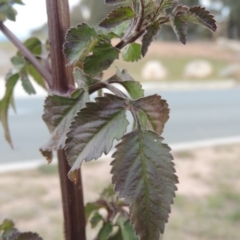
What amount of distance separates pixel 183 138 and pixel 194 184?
3.87 feet

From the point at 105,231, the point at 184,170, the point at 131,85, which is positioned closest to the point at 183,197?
the point at 184,170

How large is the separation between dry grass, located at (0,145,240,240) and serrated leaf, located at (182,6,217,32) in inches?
69.8

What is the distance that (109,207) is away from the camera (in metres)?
0.45

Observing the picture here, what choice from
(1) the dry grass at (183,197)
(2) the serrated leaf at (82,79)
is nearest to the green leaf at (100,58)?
(2) the serrated leaf at (82,79)

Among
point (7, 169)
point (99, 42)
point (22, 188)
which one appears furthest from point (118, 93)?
point (7, 169)

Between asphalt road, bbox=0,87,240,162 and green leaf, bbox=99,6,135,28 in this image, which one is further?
asphalt road, bbox=0,87,240,162

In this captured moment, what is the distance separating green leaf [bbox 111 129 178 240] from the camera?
26 centimetres

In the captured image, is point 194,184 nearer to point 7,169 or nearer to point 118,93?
point 7,169

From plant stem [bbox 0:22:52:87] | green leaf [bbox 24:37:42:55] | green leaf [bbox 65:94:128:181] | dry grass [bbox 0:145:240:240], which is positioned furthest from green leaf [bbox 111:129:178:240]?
dry grass [bbox 0:145:240:240]

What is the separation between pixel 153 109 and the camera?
30 centimetres

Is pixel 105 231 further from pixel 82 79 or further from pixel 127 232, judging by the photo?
pixel 82 79

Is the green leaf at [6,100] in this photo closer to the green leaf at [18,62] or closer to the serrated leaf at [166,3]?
the green leaf at [18,62]

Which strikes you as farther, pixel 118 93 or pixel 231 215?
pixel 231 215

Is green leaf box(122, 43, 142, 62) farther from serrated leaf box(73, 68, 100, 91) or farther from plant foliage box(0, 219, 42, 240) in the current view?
plant foliage box(0, 219, 42, 240)
